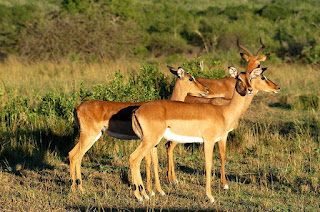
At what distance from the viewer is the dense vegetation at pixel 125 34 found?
20.0 meters

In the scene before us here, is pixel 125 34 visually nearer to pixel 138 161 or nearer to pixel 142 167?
pixel 142 167

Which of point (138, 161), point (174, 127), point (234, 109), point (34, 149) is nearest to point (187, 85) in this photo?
point (234, 109)

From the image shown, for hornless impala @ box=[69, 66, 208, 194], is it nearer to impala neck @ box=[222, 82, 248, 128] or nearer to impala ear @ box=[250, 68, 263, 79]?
impala neck @ box=[222, 82, 248, 128]

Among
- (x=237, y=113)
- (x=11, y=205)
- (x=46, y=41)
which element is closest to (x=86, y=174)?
(x=11, y=205)

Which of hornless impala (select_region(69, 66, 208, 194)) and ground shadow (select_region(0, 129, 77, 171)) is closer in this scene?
hornless impala (select_region(69, 66, 208, 194))

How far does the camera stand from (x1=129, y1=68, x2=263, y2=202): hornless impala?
5637 mm

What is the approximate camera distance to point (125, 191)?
6160 mm

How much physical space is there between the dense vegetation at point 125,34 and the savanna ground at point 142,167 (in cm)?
506

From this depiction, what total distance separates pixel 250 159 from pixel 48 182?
9.97 ft

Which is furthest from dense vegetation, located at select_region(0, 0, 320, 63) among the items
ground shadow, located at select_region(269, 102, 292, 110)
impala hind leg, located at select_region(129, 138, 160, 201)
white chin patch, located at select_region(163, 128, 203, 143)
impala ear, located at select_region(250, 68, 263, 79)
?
impala hind leg, located at select_region(129, 138, 160, 201)

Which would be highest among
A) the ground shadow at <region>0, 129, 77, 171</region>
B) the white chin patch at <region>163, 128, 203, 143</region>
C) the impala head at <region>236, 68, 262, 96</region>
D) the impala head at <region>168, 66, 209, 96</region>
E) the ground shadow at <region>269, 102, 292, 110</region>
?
the impala head at <region>236, 68, 262, 96</region>

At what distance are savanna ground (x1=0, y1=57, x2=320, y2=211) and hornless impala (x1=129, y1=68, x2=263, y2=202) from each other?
0.40 m

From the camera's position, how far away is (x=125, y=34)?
21.5 metres

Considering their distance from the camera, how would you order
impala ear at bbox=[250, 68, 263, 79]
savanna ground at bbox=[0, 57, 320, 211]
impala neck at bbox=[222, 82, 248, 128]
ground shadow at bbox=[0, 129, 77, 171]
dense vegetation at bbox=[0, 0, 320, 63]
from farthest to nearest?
1. dense vegetation at bbox=[0, 0, 320, 63]
2. ground shadow at bbox=[0, 129, 77, 171]
3. impala ear at bbox=[250, 68, 263, 79]
4. impala neck at bbox=[222, 82, 248, 128]
5. savanna ground at bbox=[0, 57, 320, 211]
